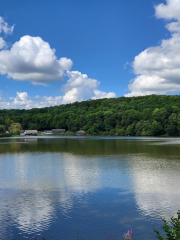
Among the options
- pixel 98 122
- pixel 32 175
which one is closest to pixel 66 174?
pixel 32 175

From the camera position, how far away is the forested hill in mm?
98812

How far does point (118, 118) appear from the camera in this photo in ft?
394

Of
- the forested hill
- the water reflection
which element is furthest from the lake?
the forested hill

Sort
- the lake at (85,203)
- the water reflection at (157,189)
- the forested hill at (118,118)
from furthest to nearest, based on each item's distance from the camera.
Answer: the forested hill at (118,118)
the water reflection at (157,189)
the lake at (85,203)

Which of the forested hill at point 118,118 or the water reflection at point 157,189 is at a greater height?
the forested hill at point 118,118

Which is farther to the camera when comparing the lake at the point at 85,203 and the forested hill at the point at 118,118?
the forested hill at the point at 118,118

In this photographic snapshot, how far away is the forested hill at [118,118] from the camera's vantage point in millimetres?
98812

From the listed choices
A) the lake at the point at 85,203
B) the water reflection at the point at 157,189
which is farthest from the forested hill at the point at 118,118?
the lake at the point at 85,203

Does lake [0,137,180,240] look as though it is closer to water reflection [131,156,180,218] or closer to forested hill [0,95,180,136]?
water reflection [131,156,180,218]

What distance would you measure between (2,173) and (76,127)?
119 m

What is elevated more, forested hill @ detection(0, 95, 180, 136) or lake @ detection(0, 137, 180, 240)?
forested hill @ detection(0, 95, 180, 136)

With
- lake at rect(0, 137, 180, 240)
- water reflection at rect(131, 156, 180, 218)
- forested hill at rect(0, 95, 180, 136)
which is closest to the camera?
lake at rect(0, 137, 180, 240)

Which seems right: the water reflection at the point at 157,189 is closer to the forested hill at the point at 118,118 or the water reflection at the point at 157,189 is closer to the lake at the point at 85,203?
the lake at the point at 85,203

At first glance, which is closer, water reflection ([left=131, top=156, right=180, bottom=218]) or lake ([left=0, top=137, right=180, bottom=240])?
lake ([left=0, top=137, right=180, bottom=240])
